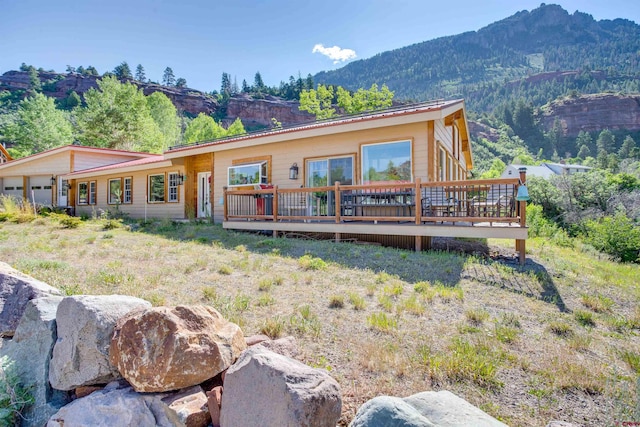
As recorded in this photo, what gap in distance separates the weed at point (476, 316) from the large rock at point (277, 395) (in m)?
2.13

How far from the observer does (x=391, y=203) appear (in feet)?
25.0

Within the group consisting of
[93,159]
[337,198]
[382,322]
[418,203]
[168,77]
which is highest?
[168,77]

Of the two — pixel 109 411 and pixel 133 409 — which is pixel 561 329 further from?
pixel 109 411

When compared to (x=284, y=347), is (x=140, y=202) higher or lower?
higher

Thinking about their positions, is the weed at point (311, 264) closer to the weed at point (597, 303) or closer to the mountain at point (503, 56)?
the weed at point (597, 303)

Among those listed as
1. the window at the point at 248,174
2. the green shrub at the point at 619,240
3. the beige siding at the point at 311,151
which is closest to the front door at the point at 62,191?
the beige siding at the point at 311,151

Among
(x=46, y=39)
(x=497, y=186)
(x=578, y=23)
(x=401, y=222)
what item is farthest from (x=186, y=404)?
(x=578, y=23)

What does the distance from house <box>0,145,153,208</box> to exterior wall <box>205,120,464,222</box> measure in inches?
480

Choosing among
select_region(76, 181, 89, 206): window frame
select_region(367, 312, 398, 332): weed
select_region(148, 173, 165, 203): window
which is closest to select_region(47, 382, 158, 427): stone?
select_region(367, 312, 398, 332): weed

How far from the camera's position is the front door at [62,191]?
2008 cm

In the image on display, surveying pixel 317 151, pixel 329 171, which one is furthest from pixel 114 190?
pixel 329 171

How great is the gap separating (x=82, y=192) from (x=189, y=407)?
70.6ft

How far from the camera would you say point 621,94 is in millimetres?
81562

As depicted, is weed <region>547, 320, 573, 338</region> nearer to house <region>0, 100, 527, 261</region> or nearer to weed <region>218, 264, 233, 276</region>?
house <region>0, 100, 527, 261</region>
